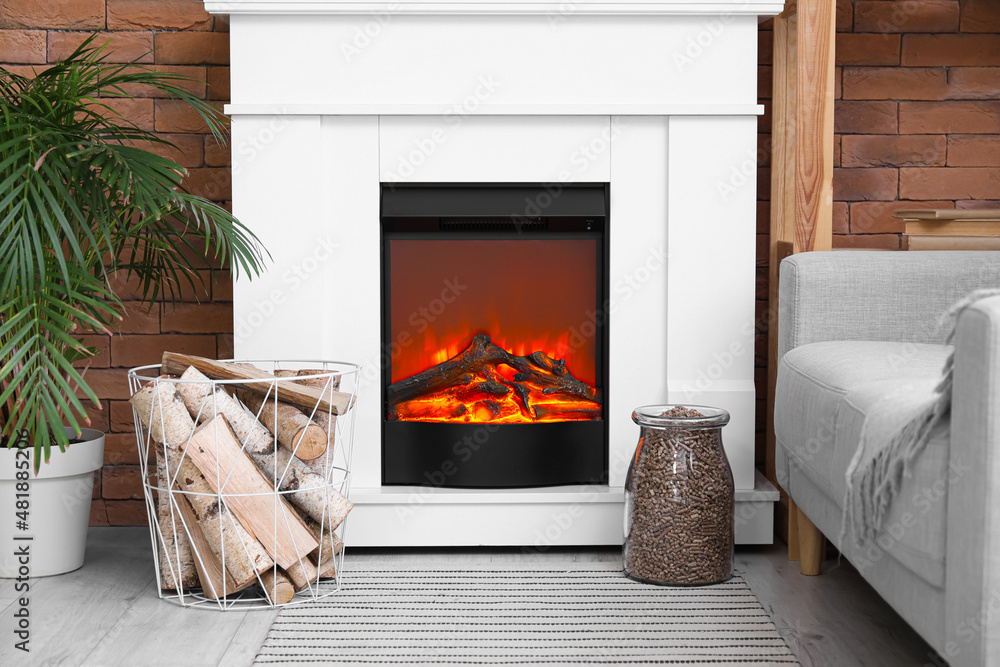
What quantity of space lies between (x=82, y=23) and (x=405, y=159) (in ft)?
3.31

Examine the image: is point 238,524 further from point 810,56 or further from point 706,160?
point 810,56

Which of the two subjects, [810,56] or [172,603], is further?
[810,56]

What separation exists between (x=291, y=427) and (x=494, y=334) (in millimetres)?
653

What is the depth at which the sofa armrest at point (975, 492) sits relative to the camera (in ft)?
3.34

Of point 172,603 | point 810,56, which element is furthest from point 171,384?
point 810,56

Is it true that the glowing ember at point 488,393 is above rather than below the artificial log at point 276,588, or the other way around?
above

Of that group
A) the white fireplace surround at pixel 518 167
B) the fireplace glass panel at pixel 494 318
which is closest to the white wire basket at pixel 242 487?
the white fireplace surround at pixel 518 167

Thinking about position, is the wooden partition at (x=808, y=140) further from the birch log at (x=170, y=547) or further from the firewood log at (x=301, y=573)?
→ the birch log at (x=170, y=547)

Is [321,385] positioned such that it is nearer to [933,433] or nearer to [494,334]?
[494,334]

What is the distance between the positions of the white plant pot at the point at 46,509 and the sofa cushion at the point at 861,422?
1525mm

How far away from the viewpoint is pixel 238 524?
1.73 meters

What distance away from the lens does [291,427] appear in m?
1.76

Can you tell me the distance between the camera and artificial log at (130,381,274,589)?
1.72 metres

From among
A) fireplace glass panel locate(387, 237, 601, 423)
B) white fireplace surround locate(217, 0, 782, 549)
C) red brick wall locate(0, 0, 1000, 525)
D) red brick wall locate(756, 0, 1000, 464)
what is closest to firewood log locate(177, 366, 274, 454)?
white fireplace surround locate(217, 0, 782, 549)
